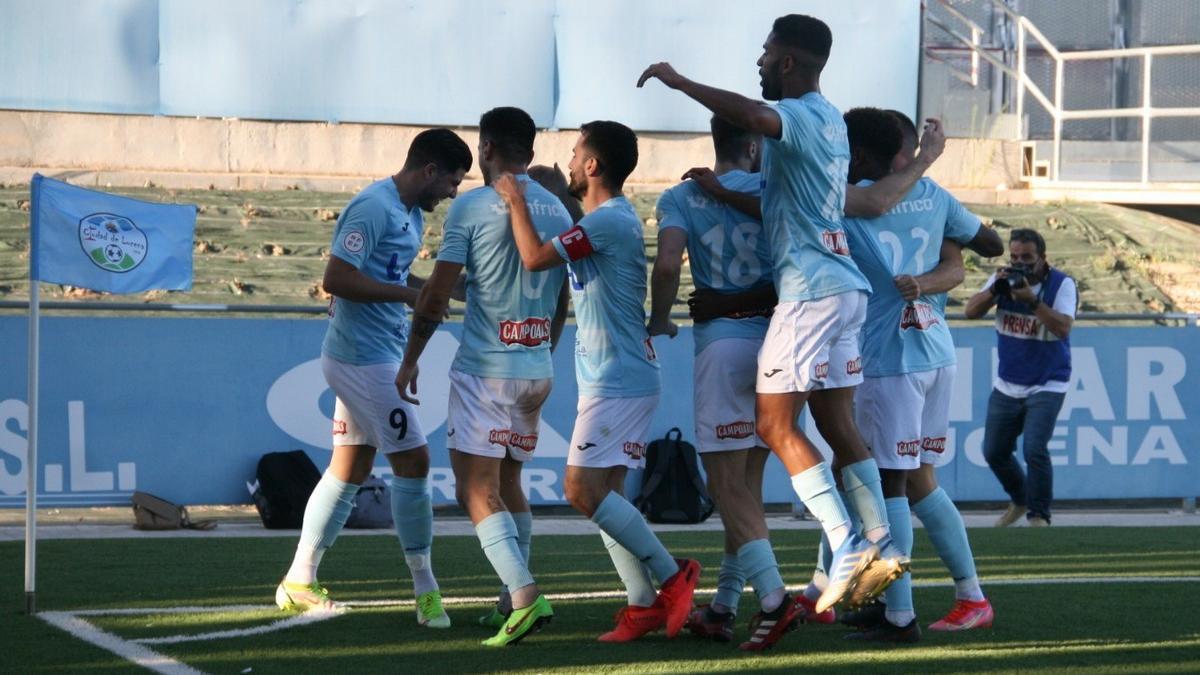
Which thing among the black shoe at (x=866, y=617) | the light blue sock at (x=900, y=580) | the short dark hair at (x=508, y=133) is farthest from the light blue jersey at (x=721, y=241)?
the black shoe at (x=866, y=617)

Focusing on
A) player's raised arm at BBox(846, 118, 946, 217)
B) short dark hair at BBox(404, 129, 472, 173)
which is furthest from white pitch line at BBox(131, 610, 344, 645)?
player's raised arm at BBox(846, 118, 946, 217)

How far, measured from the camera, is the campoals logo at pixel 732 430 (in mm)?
6855

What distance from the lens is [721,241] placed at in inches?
273

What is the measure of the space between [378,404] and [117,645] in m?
1.63

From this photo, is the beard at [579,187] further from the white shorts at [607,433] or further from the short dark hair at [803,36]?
the short dark hair at [803,36]

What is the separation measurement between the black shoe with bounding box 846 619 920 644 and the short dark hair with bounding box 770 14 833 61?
7.88ft

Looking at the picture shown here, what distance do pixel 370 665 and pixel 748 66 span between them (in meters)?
17.9

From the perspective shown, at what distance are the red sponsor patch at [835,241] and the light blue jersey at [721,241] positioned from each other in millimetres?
365

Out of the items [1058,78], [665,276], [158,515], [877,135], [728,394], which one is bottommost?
[158,515]

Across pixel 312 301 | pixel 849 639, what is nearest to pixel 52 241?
pixel 849 639

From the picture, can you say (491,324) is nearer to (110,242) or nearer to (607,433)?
(607,433)

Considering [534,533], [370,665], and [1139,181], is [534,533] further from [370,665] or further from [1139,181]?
[1139,181]

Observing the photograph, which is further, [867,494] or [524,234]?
[524,234]

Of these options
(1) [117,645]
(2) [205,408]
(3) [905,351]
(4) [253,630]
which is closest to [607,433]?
(3) [905,351]
